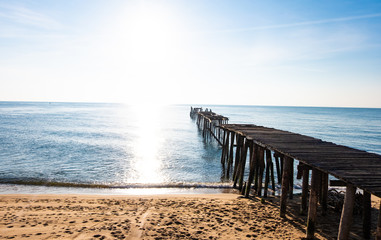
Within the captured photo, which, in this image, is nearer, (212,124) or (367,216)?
(367,216)

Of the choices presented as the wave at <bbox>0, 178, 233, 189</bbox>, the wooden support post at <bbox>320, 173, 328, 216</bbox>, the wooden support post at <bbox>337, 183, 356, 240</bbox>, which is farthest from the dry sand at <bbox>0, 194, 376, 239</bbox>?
the wave at <bbox>0, 178, 233, 189</bbox>

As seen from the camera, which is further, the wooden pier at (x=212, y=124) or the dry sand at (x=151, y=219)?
the wooden pier at (x=212, y=124)

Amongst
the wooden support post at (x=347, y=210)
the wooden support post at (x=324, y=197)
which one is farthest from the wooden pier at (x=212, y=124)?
the wooden support post at (x=347, y=210)

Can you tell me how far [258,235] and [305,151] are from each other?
116 inches

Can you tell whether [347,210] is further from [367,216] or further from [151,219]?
[151,219]

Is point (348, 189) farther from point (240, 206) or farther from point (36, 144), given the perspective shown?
point (36, 144)

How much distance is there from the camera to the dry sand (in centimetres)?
618

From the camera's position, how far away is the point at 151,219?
720 cm

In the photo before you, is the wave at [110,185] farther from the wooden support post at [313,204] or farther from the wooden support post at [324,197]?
the wooden support post at [313,204]

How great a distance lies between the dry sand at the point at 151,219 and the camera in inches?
243

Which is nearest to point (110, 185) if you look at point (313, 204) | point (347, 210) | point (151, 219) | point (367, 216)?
point (151, 219)

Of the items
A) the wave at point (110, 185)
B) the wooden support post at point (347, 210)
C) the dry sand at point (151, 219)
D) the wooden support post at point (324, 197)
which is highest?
the wooden support post at point (347, 210)

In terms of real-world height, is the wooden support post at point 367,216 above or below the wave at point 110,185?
above

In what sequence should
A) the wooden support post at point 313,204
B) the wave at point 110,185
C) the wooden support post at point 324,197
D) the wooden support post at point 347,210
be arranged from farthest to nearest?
the wave at point 110,185 → the wooden support post at point 324,197 → the wooden support post at point 313,204 → the wooden support post at point 347,210
